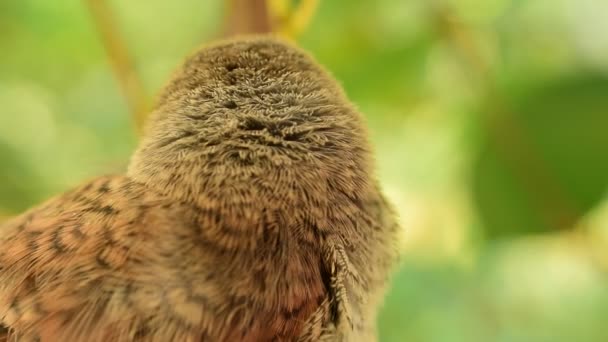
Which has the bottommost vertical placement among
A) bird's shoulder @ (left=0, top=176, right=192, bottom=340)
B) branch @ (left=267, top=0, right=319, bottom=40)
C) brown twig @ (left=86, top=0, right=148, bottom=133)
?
bird's shoulder @ (left=0, top=176, right=192, bottom=340)

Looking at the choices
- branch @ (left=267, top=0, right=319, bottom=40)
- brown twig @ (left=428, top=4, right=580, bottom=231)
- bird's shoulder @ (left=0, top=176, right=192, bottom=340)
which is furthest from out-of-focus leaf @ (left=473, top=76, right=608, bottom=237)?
bird's shoulder @ (left=0, top=176, right=192, bottom=340)

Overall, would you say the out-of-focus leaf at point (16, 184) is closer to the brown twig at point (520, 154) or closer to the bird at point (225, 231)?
the bird at point (225, 231)

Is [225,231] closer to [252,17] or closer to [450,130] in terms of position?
[252,17]

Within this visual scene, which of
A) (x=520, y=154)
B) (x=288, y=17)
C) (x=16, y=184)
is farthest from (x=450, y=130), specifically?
(x=16, y=184)

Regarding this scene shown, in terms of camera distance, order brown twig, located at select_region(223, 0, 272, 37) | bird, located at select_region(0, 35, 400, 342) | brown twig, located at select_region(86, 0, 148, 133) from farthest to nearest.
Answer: brown twig, located at select_region(86, 0, 148, 133)
brown twig, located at select_region(223, 0, 272, 37)
bird, located at select_region(0, 35, 400, 342)

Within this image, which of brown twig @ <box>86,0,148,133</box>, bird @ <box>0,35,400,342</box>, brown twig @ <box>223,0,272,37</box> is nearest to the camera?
bird @ <box>0,35,400,342</box>

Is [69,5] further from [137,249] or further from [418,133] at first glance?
[137,249]

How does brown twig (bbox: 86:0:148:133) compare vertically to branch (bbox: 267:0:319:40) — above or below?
below

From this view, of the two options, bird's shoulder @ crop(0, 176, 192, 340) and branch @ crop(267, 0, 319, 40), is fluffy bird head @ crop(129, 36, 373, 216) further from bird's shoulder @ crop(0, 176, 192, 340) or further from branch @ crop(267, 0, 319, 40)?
branch @ crop(267, 0, 319, 40)

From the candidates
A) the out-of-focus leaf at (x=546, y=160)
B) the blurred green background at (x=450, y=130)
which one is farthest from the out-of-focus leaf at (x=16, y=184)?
the out-of-focus leaf at (x=546, y=160)

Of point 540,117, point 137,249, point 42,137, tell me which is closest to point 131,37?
point 42,137
